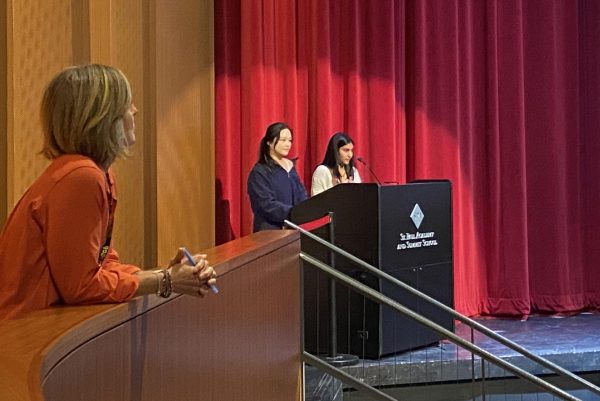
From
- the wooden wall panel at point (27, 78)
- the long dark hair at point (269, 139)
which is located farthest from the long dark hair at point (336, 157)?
the wooden wall panel at point (27, 78)

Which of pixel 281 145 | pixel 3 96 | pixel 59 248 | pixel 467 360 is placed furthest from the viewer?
pixel 281 145

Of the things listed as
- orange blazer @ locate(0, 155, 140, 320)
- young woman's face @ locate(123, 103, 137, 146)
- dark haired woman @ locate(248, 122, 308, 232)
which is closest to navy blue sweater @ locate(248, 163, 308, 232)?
dark haired woman @ locate(248, 122, 308, 232)

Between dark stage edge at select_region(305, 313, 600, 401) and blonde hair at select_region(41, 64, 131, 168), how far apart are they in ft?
9.26

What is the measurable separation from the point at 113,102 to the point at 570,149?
6.11 m

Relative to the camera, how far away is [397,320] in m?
5.39

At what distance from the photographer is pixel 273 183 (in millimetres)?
5652

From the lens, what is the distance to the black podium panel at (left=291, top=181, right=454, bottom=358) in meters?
5.14

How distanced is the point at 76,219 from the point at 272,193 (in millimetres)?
3841

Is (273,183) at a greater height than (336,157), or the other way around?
(336,157)

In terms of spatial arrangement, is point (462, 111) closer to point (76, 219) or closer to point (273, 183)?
point (273, 183)

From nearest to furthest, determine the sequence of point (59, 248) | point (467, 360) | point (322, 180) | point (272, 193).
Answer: point (59, 248), point (467, 360), point (272, 193), point (322, 180)

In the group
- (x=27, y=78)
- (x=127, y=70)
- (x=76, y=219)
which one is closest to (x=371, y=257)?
(x=127, y=70)

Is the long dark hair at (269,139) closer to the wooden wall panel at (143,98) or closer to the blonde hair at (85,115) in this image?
the wooden wall panel at (143,98)

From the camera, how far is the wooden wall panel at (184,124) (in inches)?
204
